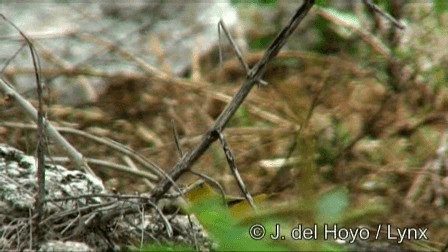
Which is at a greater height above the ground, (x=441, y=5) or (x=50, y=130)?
(x=441, y=5)

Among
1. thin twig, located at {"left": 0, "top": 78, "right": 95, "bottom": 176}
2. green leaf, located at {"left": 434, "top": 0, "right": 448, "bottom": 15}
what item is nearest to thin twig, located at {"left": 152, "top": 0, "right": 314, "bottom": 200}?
thin twig, located at {"left": 0, "top": 78, "right": 95, "bottom": 176}

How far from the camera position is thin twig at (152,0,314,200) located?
1.03 m

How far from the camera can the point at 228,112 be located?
1.04 metres

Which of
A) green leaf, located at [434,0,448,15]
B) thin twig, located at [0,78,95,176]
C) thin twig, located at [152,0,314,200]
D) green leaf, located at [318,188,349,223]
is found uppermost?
green leaf, located at [434,0,448,15]

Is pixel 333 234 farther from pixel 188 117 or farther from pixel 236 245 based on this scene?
pixel 188 117

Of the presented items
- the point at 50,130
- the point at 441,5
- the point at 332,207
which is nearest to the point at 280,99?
the point at 441,5

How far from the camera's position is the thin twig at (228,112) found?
3.38 ft

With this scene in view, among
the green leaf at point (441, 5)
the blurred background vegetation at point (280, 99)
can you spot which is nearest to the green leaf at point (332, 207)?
the blurred background vegetation at point (280, 99)

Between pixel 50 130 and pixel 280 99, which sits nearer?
pixel 50 130

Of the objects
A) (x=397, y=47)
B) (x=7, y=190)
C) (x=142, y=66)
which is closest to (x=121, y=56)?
(x=142, y=66)

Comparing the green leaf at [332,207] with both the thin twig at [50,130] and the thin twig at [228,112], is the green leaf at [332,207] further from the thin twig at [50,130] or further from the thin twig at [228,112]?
the thin twig at [50,130]

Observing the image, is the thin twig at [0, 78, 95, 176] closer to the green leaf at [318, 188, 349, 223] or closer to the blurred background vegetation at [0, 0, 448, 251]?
the blurred background vegetation at [0, 0, 448, 251]

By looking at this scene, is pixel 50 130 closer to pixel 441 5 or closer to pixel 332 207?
pixel 332 207

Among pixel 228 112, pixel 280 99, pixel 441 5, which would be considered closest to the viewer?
pixel 228 112
